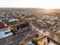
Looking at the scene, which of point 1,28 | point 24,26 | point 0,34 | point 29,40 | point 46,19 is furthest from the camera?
point 46,19

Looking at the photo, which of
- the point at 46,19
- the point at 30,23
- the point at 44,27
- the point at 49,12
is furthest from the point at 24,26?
the point at 49,12

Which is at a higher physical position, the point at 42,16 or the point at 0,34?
the point at 42,16

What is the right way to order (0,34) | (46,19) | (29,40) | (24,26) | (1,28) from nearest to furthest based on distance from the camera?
(29,40) < (0,34) < (1,28) < (24,26) < (46,19)

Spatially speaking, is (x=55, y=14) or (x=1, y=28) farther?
(x=55, y=14)

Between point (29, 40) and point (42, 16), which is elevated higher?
point (42, 16)

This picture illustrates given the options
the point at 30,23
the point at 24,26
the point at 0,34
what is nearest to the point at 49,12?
the point at 30,23

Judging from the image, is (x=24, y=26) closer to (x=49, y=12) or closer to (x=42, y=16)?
(x=42, y=16)
